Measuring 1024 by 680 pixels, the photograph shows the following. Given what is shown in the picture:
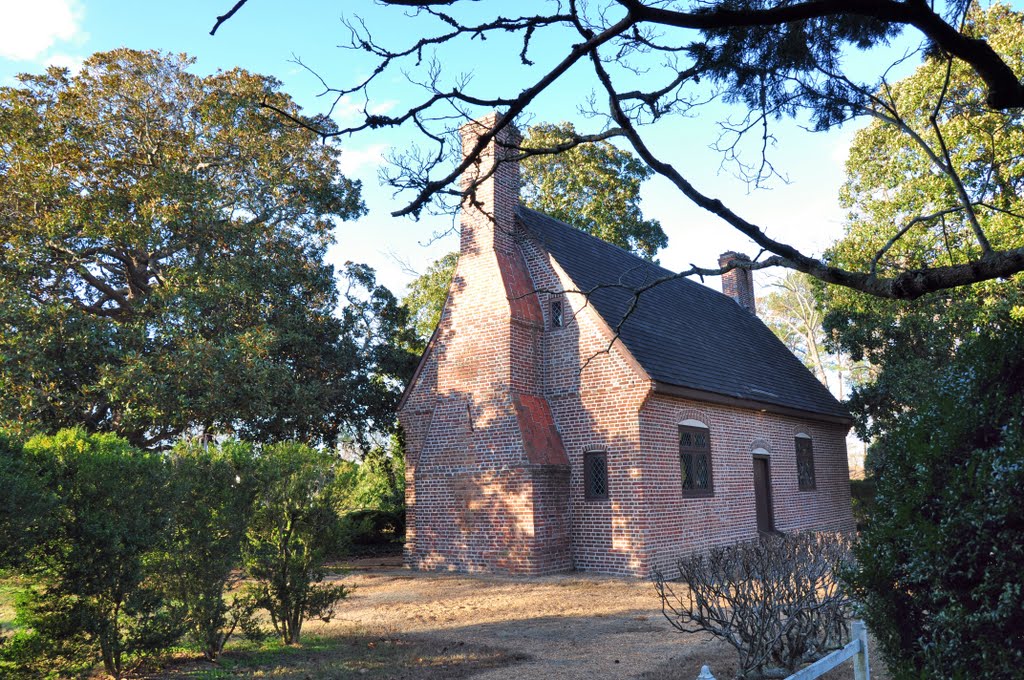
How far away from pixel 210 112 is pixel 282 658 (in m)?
17.4

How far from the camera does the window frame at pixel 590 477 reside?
15055mm

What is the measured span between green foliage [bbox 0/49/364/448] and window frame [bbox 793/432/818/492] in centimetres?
1396

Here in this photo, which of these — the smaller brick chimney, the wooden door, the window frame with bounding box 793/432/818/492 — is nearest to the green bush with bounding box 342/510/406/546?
the wooden door

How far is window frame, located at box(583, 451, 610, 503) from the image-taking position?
49.4 feet

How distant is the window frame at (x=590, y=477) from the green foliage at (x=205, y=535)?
861 cm

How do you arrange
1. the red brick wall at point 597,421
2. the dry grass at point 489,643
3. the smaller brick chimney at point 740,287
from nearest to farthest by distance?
the dry grass at point 489,643 → the red brick wall at point 597,421 → the smaller brick chimney at point 740,287

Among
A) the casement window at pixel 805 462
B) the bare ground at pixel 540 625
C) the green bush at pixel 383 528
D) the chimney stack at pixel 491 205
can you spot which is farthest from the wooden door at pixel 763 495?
the green bush at pixel 383 528

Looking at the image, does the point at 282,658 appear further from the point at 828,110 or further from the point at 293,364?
the point at 293,364

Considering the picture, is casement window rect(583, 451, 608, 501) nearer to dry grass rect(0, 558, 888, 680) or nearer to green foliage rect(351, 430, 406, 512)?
Answer: dry grass rect(0, 558, 888, 680)

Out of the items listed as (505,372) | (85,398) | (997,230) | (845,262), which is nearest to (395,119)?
(505,372)

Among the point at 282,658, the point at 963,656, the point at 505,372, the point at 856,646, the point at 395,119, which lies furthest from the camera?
the point at 505,372

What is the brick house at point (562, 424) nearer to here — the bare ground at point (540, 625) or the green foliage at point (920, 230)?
the bare ground at point (540, 625)

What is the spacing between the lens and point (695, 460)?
16.3m

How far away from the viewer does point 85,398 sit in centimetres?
1670
